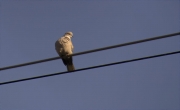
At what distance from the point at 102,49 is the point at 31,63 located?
1.29m

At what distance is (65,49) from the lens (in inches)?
393

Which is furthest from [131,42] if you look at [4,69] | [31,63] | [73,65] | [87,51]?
[73,65]

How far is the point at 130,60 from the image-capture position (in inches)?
259

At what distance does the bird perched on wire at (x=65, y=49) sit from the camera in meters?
9.89

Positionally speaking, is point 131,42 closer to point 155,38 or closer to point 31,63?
point 155,38

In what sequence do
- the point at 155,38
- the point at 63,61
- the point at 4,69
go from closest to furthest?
the point at 155,38
the point at 4,69
the point at 63,61

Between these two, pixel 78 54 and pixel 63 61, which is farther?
pixel 63 61

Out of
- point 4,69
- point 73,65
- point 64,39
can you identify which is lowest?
point 4,69

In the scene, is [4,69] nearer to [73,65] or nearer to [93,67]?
[93,67]

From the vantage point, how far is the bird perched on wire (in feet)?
32.4

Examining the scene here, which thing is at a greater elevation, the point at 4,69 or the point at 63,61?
the point at 63,61

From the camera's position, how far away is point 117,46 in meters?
6.48

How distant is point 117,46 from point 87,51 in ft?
1.81

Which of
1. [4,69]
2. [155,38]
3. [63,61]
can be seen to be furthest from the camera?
[63,61]
